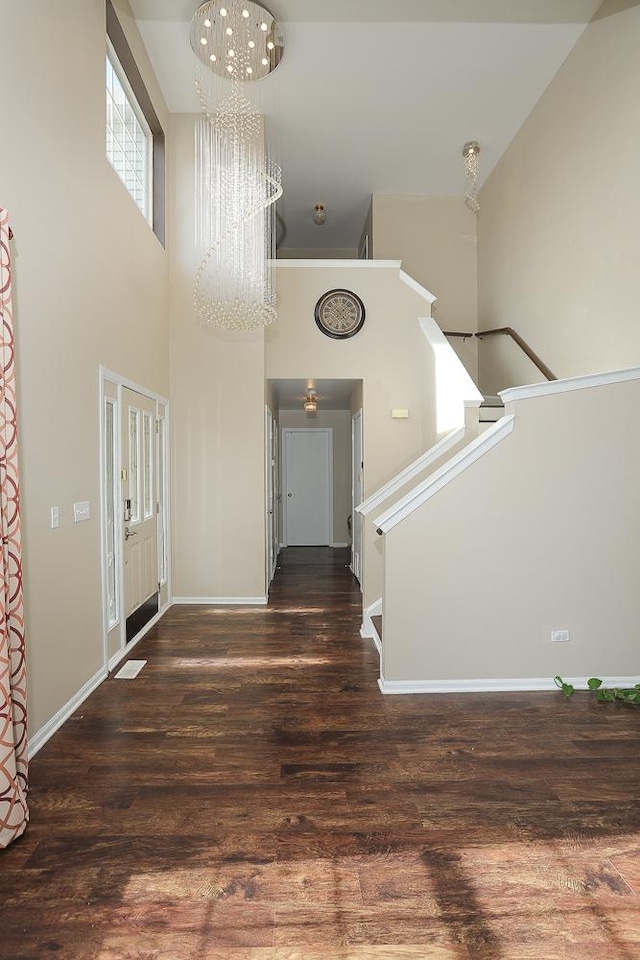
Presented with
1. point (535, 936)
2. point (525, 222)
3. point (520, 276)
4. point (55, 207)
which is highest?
point (525, 222)

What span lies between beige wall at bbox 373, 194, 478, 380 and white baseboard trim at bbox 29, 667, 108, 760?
592cm

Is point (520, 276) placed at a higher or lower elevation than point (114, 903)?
higher

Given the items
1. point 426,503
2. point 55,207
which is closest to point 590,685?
point 426,503

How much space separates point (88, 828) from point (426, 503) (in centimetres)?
242

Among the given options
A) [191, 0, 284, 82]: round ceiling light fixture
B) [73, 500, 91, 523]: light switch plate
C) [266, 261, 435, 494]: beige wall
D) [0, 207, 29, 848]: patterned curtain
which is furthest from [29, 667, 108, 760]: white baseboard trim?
[191, 0, 284, 82]: round ceiling light fixture

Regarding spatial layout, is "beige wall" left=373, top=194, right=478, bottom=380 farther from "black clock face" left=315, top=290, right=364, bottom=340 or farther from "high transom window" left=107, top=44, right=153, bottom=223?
"high transom window" left=107, top=44, right=153, bottom=223

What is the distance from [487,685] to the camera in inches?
140

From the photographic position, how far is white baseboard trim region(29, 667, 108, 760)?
2.83 m

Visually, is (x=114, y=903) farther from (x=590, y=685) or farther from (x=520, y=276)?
(x=520, y=276)

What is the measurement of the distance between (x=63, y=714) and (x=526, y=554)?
116 inches

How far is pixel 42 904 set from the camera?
1.83m

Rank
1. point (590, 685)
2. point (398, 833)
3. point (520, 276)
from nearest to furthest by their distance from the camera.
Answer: point (398, 833), point (590, 685), point (520, 276)

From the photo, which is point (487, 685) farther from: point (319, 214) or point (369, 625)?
point (319, 214)

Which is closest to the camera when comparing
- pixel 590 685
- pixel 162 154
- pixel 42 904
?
pixel 42 904
